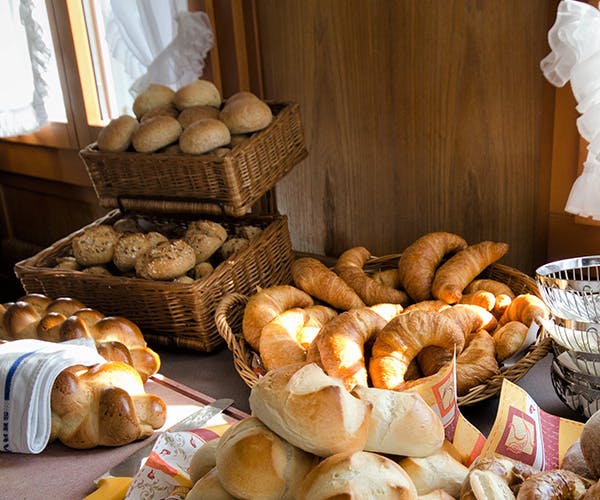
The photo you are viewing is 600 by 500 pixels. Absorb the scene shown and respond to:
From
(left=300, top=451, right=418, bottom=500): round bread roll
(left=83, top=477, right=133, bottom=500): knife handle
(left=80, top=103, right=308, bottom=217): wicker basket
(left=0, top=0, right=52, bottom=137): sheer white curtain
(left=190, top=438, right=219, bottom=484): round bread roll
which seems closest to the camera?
(left=300, top=451, right=418, bottom=500): round bread roll

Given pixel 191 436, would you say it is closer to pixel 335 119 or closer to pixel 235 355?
pixel 235 355

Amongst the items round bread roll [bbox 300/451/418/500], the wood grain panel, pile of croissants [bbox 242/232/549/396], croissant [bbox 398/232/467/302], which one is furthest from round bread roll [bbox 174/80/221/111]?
round bread roll [bbox 300/451/418/500]

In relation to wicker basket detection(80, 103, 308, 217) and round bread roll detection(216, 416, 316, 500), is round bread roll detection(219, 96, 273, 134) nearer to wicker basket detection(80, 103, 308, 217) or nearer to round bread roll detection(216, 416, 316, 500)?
wicker basket detection(80, 103, 308, 217)

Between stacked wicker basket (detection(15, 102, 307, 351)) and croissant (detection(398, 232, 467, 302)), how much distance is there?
0.93 ft

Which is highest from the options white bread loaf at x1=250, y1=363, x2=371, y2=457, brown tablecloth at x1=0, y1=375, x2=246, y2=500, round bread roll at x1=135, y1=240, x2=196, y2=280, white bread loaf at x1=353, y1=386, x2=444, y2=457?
white bread loaf at x1=250, y1=363, x2=371, y2=457

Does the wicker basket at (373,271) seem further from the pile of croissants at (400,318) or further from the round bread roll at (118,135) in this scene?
the round bread roll at (118,135)

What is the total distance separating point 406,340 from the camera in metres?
0.89

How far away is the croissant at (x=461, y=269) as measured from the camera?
1103 millimetres

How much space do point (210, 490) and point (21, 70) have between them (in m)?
2.21

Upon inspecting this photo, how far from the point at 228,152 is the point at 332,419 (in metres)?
0.83

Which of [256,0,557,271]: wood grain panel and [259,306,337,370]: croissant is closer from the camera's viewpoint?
[259,306,337,370]: croissant

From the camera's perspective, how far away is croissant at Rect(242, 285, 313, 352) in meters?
1.07

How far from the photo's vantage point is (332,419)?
0.47 metres

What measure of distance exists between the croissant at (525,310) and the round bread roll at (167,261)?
55cm
